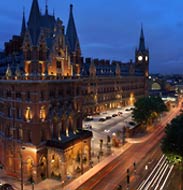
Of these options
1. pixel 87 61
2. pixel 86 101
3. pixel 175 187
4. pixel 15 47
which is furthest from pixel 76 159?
pixel 87 61

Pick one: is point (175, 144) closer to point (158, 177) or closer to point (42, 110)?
point (158, 177)

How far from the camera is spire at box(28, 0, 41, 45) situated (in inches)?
2101

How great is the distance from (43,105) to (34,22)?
19.1 meters

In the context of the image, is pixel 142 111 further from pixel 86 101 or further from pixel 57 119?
pixel 57 119

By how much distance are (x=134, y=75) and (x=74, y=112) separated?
311ft

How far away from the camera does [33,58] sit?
52.7 metres

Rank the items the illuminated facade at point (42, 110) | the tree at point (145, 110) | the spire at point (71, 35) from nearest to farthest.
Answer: the illuminated facade at point (42, 110), the spire at point (71, 35), the tree at point (145, 110)

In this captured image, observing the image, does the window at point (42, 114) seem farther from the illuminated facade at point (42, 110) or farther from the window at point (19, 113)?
the window at point (19, 113)

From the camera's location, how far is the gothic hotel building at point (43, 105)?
53.0 m

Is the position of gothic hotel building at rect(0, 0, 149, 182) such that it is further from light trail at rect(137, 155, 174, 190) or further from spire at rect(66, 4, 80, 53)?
light trail at rect(137, 155, 174, 190)

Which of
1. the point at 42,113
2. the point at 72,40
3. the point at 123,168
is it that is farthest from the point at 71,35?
the point at 123,168

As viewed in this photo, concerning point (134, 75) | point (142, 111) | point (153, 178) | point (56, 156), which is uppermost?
point (134, 75)

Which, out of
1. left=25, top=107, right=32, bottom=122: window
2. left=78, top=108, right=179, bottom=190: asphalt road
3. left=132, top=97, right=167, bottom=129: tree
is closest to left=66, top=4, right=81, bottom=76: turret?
left=25, top=107, right=32, bottom=122: window

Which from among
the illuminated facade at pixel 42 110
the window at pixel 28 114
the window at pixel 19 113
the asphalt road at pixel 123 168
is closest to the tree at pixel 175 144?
the asphalt road at pixel 123 168
